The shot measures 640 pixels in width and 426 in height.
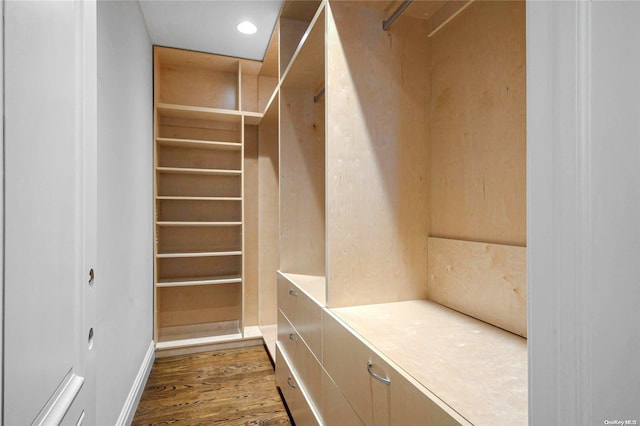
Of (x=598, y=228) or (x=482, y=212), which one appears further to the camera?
(x=482, y=212)

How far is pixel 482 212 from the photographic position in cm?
123

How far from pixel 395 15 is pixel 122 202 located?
169 centimetres

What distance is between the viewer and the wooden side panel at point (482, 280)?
41.9 inches

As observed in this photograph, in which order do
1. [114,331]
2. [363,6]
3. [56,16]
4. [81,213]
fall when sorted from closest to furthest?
1. [56,16]
2. [81,213]
3. [363,6]
4. [114,331]

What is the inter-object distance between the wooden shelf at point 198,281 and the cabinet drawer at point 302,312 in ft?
3.19

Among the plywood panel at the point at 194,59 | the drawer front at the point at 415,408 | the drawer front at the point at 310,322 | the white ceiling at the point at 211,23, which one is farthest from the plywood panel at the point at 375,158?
the plywood panel at the point at 194,59

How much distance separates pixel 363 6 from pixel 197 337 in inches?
116

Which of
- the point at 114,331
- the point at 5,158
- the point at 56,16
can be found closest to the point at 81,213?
the point at 5,158

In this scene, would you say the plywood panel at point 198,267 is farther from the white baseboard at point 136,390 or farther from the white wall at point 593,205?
the white wall at point 593,205

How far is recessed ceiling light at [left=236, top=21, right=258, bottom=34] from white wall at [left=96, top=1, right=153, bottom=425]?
27.0 inches

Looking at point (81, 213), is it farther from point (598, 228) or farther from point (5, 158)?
A: point (598, 228)

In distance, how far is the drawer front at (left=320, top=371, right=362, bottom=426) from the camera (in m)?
1.13

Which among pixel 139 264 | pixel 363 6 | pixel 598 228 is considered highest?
pixel 363 6

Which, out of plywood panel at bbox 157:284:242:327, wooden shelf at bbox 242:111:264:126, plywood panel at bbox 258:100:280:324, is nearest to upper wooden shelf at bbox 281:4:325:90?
wooden shelf at bbox 242:111:264:126
